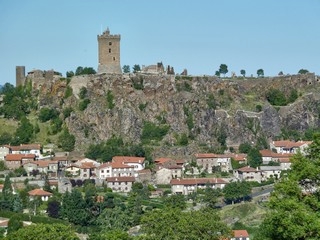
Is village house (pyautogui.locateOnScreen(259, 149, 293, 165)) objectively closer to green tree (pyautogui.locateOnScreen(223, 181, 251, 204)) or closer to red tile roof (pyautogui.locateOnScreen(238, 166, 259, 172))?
red tile roof (pyautogui.locateOnScreen(238, 166, 259, 172))

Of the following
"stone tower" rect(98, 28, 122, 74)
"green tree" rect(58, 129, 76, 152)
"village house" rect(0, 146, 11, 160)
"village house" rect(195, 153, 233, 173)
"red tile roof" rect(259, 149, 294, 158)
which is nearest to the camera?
"village house" rect(195, 153, 233, 173)

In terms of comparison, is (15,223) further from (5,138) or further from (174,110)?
(174,110)

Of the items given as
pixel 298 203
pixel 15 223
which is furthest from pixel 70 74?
pixel 298 203

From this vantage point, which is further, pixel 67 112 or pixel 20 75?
pixel 20 75

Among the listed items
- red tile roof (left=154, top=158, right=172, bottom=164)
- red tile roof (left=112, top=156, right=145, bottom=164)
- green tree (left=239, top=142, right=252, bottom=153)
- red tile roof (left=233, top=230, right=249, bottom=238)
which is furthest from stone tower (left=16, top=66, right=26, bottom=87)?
red tile roof (left=233, top=230, right=249, bottom=238)

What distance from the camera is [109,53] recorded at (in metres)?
76.4

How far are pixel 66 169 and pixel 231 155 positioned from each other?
1277 centimetres

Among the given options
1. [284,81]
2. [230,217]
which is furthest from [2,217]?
[284,81]

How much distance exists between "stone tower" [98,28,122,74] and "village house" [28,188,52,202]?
2093 centimetres

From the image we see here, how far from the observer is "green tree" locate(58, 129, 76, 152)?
223 feet

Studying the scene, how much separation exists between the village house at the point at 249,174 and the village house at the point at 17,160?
577 inches

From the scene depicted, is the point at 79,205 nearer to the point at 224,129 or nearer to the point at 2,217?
the point at 2,217

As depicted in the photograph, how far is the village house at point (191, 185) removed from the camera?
60219 millimetres

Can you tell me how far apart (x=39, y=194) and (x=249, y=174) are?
15.7 metres
